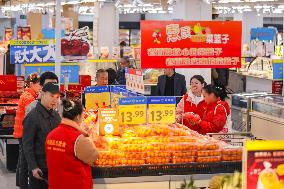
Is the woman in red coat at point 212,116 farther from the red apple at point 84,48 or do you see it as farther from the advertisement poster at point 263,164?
the advertisement poster at point 263,164

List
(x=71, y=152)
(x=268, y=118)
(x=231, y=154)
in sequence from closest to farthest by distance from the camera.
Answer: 1. (x=71, y=152)
2. (x=231, y=154)
3. (x=268, y=118)

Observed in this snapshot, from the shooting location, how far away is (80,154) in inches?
214

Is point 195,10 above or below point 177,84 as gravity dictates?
above

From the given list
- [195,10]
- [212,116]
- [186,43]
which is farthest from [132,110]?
[195,10]

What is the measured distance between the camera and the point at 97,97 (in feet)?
29.9

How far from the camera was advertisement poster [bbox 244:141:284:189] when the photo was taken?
12.1 ft

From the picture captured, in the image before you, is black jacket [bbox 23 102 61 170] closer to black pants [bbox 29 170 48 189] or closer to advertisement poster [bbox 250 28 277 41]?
black pants [bbox 29 170 48 189]

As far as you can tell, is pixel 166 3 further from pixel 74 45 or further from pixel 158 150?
pixel 158 150

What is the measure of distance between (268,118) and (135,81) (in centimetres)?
183

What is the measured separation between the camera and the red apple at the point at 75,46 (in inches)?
412

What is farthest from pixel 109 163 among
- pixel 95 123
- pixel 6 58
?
pixel 6 58

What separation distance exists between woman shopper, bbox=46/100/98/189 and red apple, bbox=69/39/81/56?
16.3ft

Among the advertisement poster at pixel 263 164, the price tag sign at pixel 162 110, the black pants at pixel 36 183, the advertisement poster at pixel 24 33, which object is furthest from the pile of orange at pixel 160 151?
the advertisement poster at pixel 24 33

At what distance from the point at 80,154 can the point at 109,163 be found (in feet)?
2.39
